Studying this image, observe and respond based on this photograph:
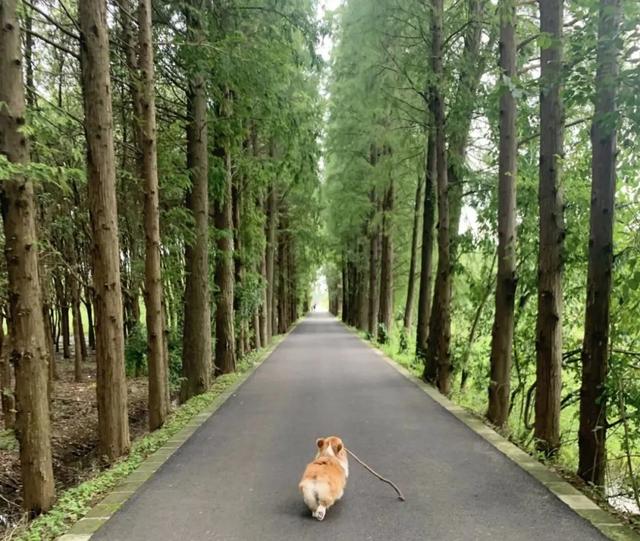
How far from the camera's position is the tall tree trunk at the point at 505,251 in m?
7.67

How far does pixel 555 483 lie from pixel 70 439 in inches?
316

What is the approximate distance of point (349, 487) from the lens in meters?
4.80

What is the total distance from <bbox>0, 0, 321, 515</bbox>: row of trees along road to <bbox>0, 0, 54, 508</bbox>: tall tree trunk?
1cm

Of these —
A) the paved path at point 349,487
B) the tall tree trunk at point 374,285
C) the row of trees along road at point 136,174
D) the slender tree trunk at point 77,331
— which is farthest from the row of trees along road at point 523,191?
the slender tree trunk at point 77,331

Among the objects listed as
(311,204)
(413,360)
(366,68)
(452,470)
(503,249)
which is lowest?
(413,360)

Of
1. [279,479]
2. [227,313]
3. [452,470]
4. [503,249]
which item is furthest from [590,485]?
[227,313]

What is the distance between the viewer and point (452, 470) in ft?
17.4

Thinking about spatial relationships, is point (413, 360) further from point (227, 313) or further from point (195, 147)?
point (195, 147)

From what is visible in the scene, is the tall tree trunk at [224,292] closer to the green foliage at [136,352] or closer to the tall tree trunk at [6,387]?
the green foliage at [136,352]

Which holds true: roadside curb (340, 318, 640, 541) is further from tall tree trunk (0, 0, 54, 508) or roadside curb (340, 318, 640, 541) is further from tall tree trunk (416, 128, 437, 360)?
tall tree trunk (416, 128, 437, 360)

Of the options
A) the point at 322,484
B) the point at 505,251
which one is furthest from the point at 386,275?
the point at 322,484

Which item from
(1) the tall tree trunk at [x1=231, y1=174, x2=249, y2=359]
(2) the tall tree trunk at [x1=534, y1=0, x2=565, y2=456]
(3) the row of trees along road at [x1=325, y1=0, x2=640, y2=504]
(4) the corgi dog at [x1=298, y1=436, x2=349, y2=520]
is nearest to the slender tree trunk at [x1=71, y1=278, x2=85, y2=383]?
(1) the tall tree trunk at [x1=231, y1=174, x2=249, y2=359]

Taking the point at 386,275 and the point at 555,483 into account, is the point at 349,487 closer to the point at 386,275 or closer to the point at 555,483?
the point at 555,483

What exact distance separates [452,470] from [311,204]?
1762cm
